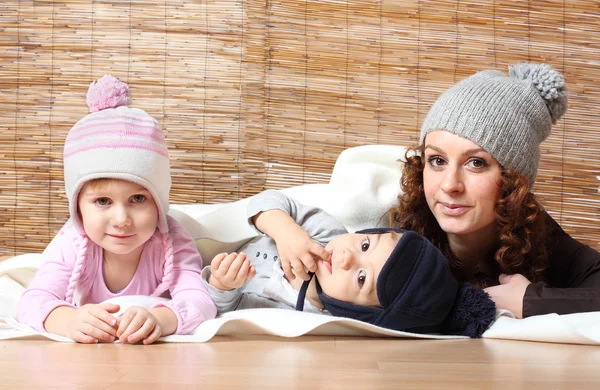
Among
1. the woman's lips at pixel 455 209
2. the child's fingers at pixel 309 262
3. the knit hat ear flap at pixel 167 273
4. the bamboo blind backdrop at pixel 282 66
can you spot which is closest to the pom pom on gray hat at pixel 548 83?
the woman's lips at pixel 455 209

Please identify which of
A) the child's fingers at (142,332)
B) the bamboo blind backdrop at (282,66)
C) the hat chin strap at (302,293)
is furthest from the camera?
the bamboo blind backdrop at (282,66)

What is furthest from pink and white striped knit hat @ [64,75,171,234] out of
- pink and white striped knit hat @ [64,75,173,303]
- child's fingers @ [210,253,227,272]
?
child's fingers @ [210,253,227,272]

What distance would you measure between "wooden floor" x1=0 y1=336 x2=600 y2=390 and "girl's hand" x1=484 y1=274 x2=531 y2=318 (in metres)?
0.15

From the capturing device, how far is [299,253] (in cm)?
150

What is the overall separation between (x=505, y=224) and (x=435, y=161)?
22 cm

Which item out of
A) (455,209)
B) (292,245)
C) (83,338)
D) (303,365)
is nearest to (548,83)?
(455,209)

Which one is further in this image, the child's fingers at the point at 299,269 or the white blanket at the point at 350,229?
the child's fingers at the point at 299,269

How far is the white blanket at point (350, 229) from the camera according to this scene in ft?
4.52

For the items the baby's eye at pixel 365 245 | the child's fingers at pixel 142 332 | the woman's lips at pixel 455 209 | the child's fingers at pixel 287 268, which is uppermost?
the woman's lips at pixel 455 209

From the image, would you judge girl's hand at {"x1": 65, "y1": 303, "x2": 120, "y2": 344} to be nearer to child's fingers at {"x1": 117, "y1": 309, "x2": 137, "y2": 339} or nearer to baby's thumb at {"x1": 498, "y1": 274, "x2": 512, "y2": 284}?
child's fingers at {"x1": 117, "y1": 309, "x2": 137, "y2": 339}

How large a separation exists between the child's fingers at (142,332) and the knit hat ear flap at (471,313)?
62cm

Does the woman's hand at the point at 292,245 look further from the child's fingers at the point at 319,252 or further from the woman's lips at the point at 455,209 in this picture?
the woman's lips at the point at 455,209

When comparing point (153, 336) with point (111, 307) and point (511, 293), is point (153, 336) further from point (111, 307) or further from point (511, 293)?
point (511, 293)

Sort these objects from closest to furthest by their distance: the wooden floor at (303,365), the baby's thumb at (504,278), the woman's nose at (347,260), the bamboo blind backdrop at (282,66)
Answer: the wooden floor at (303,365), the woman's nose at (347,260), the baby's thumb at (504,278), the bamboo blind backdrop at (282,66)
